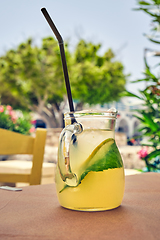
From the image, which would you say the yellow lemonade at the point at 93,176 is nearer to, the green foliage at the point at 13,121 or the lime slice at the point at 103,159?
the lime slice at the point at 103,159

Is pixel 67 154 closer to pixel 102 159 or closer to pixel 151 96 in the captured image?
pixel 102 159

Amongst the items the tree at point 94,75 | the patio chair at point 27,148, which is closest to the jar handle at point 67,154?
the patio chair at point 27,148

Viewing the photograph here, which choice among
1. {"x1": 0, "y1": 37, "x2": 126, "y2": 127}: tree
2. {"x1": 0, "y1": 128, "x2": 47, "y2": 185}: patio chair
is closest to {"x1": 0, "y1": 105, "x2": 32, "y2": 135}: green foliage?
{"x1": 0, "y1": 128, "x2": 47, "y2": 185}: patio chair

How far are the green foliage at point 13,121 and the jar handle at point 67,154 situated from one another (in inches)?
148

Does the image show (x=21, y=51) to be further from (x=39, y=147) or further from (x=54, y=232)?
(x=54, y=232)

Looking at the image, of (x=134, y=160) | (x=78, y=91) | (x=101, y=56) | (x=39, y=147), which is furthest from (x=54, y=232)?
(x=101, y=56)

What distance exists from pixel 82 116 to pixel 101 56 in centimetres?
1363

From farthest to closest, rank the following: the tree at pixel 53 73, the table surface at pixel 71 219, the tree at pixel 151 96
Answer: the tree at pixel 53 73 → the tree at pixel 151 96 → the table surface at pixel 71 219

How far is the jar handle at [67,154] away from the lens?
336mm

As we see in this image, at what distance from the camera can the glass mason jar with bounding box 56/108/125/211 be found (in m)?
0.35

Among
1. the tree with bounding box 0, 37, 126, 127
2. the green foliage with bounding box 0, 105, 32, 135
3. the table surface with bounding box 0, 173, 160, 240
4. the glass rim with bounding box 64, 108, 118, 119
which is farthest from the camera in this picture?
the tree with bounding box 0, 37, 126, 127

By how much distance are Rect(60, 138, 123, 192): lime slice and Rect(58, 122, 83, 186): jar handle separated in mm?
15

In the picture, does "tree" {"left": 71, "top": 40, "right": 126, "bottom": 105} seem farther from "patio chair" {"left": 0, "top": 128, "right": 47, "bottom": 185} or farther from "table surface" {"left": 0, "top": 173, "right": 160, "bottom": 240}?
"table surface" {"left": 0, "top": 173, "right": 160, "bottom": 240}

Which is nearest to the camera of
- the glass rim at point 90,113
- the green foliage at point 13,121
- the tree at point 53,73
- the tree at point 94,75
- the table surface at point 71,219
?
the table surface at point 71,219
